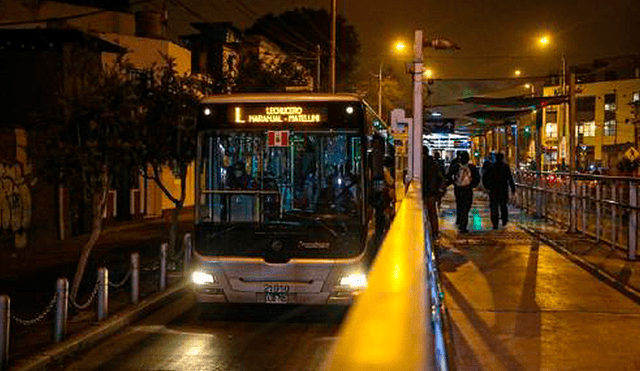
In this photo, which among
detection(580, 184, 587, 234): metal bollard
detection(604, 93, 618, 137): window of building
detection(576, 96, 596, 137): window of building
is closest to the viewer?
detection(580, 184, 587, 234): metal bollard

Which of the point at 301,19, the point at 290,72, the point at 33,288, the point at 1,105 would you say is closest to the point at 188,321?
the point at 33,288

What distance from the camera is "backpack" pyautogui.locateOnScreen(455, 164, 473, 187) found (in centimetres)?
1848

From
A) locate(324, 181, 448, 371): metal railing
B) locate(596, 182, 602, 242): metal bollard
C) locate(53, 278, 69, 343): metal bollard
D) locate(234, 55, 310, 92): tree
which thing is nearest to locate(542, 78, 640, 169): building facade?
locate(234, 55, 310, 92): tree

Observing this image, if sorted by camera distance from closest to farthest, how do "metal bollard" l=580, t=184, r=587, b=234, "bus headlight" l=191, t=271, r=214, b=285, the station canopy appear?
A: "bus headlight" l=191, t=271, r=214, b=285, "metal bollard" l=580, t=184, r=587, b=234, the station canopy

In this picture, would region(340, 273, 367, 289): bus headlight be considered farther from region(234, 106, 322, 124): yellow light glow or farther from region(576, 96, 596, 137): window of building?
region(576, 96, 596, 137): window of building

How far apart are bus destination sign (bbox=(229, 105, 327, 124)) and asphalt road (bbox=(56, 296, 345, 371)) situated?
8.42 ft

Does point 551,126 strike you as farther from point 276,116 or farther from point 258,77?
point 276,116

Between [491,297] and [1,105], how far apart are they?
15698 millimetres

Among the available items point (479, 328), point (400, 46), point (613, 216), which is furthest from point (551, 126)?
point (479, 328)

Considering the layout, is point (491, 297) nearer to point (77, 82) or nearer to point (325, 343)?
point (325, 343)

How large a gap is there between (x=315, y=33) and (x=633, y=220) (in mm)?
47641

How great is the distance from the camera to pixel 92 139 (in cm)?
988

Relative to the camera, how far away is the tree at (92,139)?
386 inches

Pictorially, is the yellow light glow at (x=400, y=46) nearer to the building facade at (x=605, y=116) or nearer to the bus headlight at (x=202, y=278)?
the bus headlight at (x=202, y=278)
